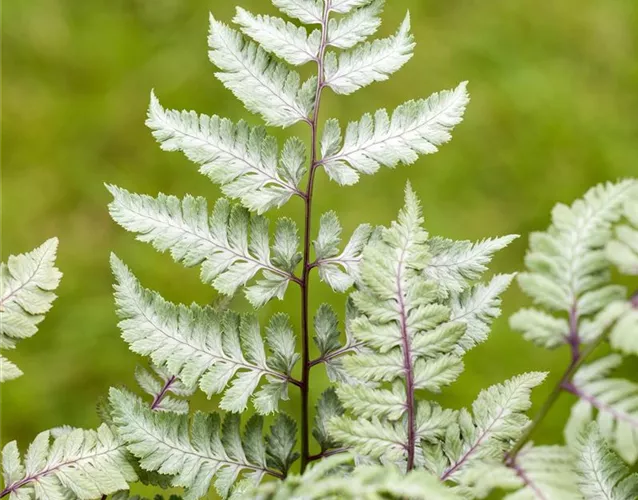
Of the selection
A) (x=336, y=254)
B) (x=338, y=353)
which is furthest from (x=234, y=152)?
(x=338, y=353)

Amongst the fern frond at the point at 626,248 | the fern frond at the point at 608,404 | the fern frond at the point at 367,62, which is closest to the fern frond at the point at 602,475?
the fern frond at the point at 608,404

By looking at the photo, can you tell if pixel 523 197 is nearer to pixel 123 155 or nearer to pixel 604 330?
pixel 123 155

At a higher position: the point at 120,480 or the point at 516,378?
the point at 516,378

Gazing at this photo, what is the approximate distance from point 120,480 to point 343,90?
2.02 ft

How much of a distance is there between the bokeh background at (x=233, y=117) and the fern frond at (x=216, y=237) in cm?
154

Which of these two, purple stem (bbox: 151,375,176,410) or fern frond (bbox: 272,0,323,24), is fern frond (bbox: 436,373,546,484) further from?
fern frond (bbox: 272,0,323,24)

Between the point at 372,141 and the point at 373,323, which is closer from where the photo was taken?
the point at 373,323

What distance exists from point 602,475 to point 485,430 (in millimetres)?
190

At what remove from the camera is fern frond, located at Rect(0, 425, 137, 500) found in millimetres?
954

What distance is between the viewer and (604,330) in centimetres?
71

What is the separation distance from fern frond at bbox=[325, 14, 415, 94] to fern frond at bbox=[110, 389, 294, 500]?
1.64 ft

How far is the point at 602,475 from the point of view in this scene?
0.94m

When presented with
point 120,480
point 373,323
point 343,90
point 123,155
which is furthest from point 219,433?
point 123,155

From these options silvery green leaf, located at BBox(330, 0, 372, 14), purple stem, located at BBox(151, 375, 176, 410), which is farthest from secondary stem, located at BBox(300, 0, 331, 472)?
purple stem, located at BBox(151, 375, 176, 410)
